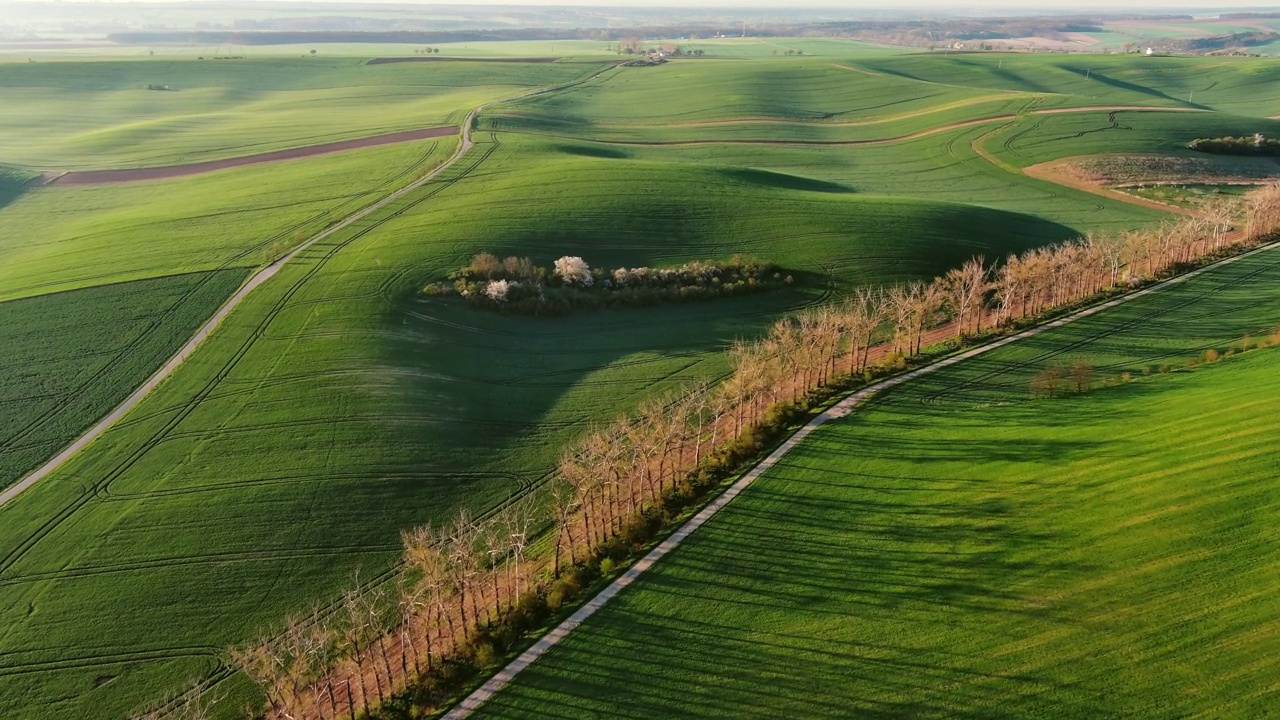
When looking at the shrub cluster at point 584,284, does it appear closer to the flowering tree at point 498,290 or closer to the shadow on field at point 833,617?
the flowering tree at point 498,290

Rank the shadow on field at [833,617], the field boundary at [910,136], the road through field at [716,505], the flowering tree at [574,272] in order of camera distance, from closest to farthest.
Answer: the shadow on field at [833,617] → the road through field at [716,505] → the flowering tree at [574,272] → the field boundary at [910,136]

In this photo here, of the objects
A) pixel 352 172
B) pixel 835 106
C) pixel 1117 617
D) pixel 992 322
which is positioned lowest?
pixel 1117 617

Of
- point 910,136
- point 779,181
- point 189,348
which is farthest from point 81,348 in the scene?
point 910,136

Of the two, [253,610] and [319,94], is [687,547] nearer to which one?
[253,610]

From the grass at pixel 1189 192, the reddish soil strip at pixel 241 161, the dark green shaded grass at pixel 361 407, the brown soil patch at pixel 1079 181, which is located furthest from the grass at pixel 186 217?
the grass at pixel 1189 192

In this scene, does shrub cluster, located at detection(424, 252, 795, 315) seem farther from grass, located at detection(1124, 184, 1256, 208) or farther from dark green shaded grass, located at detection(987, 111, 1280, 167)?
dark green shaded grass, located at detection(987, 111, 1280, 167)

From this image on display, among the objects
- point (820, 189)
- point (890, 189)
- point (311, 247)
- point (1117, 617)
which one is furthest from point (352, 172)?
point (1117, 617)
